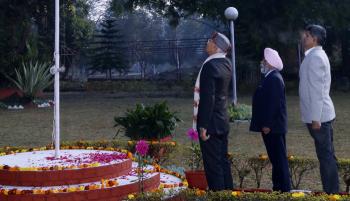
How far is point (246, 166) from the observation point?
6.45 metres

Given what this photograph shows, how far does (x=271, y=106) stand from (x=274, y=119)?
12 centimetres

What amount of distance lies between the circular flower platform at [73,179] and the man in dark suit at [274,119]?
35.9 inches

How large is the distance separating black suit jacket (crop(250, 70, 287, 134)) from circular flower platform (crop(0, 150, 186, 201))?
3.24 ft

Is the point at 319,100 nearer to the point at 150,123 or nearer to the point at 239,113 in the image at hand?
the point at 150,123

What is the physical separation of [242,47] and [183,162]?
49.7 ft

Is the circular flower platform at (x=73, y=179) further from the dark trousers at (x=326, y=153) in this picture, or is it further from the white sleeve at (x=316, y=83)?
the white sleeve at (x=316, y=83)

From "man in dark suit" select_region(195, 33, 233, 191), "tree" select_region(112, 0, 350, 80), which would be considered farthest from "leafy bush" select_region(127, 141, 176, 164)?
"tree" select_region(112, 0, 350, 80)

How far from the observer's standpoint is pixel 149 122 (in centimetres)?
799

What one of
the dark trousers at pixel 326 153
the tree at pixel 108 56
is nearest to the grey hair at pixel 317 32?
the dark trousers at pixel 326 153

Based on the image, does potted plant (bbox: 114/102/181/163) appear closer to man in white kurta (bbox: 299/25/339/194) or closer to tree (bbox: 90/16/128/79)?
man in white kurta (bbox: 299/25/339/194)

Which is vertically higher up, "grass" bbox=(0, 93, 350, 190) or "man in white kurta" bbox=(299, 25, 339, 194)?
"man in white kurta" bbox=(299, 25, 339, 194)

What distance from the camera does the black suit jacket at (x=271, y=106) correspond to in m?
5.19

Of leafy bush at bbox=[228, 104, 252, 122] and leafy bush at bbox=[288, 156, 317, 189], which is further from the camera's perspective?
leafy bush at bbox=[228, 104, 252, 122]

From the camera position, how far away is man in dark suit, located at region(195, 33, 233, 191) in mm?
4777
